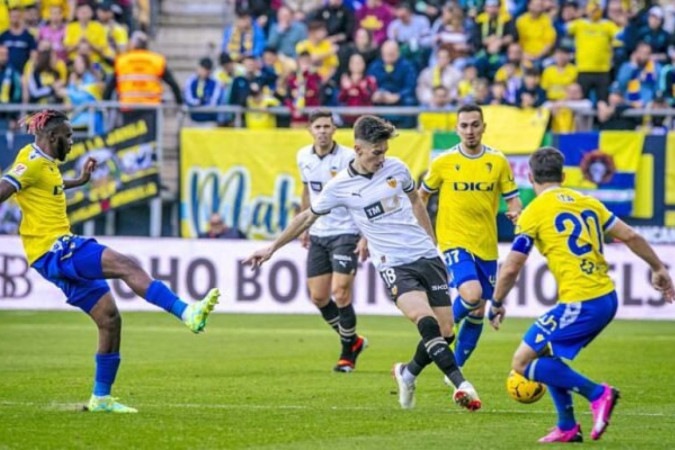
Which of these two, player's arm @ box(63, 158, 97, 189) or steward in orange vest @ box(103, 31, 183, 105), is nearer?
player's arm @ box(63, 158, 97, 189)

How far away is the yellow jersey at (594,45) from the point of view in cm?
2753

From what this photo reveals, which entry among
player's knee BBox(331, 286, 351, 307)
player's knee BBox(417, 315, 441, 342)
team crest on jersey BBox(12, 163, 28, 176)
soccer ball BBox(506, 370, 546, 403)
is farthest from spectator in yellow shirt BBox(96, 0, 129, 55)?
soccer ball BBox(506, 370, 546, 403)

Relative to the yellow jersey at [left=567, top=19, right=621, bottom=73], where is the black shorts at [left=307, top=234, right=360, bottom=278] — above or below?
below

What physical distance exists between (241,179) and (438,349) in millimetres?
15716

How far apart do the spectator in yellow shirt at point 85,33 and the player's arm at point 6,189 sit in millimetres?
17454

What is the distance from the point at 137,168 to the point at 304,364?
11.2 metres

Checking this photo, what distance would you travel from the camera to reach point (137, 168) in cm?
2802

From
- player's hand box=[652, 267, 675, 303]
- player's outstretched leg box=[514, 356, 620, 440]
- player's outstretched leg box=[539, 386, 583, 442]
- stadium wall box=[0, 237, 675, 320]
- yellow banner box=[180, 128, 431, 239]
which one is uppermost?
player's hand box=[652, 267, 675, 303]

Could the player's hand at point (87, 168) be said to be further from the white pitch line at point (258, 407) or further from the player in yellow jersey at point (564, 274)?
the player in yellow jersey at point (564, 274)

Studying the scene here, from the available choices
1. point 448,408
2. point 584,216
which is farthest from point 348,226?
point 584,216

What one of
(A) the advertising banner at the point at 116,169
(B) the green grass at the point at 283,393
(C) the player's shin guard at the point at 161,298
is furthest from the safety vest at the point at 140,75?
(C) the player's shin guard at the point at 161,298

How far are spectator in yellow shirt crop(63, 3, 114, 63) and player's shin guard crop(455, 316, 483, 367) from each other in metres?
15.7

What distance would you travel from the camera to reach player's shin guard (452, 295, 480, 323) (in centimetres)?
1507

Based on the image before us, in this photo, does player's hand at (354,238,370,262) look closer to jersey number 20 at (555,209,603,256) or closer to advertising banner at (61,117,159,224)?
jersey number 20 at (555,209,603,256)
